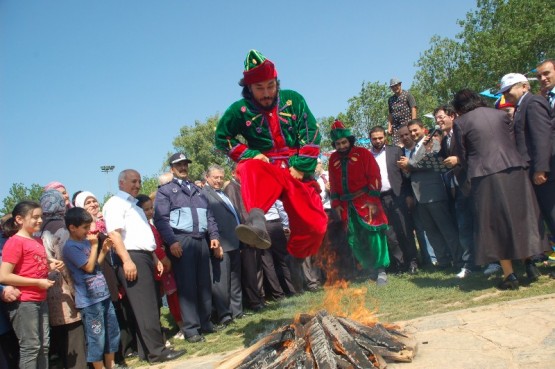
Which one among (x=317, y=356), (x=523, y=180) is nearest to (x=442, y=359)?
(x=317, y=356)

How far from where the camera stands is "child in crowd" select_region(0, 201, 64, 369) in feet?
14.6

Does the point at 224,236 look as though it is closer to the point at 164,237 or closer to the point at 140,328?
the point at 164,237

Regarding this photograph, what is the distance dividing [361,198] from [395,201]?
3.01ft

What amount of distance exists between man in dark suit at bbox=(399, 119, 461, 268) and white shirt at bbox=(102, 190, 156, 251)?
4.23m

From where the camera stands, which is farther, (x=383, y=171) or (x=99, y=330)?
(x=383, y=171)

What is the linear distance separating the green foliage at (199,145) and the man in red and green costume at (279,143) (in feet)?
122

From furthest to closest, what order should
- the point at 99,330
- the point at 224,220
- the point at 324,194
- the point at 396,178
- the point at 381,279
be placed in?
1. the point at 324,194
2. the point at 396,178
3. the point at 381,279
4. the point at 224,220
5. the point at 99,330

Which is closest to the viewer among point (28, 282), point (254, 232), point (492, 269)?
point (254, 232)

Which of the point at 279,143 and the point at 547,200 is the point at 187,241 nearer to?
the point at 279,143

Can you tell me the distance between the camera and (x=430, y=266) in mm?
7984

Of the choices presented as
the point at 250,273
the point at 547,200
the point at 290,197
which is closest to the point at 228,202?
the point at 250,273

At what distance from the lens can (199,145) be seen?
43.5 metres

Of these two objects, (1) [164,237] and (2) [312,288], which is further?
(2) [312,288]

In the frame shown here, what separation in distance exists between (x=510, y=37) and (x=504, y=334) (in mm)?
26973
